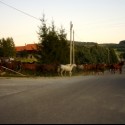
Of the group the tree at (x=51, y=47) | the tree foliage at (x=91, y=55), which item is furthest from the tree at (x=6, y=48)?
the tree at (x=51, y=47)

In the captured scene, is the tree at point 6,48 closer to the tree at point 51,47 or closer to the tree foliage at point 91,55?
the tree foliage at point 91,55

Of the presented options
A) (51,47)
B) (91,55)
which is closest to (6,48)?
(91,55)

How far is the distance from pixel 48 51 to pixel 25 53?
5160 cm

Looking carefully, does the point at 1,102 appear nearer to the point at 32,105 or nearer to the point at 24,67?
the point at 32,105

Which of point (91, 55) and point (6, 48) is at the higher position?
point (6, 48)

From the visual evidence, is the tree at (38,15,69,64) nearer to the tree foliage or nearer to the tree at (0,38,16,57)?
the tree foliage

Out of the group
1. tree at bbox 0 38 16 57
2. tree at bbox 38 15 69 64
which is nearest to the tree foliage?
tree at bbox 38 15 69 64

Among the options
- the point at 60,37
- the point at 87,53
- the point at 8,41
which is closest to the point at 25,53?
the point at 8,41

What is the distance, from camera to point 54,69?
41031 millimetres

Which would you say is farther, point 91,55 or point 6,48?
point 6,48

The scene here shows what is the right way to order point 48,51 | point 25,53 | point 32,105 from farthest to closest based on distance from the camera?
point 25,53, point 48,51, point 32,105

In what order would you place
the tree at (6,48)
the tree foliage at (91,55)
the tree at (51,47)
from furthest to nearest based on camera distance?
1. the tree at (6,48)
2. the tree foliage at (91,55)
3. the tree at (51,47)

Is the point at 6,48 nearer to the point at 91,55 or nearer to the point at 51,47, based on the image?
the point at 91,55

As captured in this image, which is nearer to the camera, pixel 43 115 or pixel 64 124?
pixel 64 124
